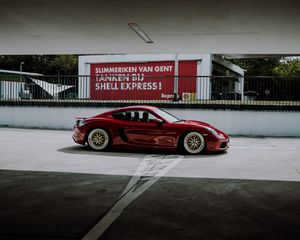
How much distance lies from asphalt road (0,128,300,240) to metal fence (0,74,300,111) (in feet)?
22.0

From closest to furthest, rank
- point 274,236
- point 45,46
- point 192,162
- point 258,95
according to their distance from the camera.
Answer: point 274,236 < point 192,162 < point 45,46 < point 258,95

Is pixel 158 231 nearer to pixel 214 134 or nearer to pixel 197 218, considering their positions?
pixel 197 218

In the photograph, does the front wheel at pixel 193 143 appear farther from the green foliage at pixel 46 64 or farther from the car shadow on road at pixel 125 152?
the green foliage at pixel 46 64

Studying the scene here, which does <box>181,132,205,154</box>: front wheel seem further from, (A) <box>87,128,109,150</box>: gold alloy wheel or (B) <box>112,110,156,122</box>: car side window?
(A) <box>87,128,109,150</box>: gold alloy wheel

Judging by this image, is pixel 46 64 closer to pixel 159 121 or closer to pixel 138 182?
pixel 159 121

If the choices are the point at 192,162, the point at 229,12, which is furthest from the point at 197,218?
the point at 192,162

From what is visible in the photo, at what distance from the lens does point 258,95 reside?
17.2 meters

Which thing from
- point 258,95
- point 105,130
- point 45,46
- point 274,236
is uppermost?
point 45,46

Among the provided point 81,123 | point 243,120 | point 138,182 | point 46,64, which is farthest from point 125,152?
point 46,64

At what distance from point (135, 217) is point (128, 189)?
5.00 feet

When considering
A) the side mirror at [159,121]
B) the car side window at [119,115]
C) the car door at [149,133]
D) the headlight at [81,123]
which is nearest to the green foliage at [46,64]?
the headlight at [81,123]

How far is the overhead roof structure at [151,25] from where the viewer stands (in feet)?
19.1

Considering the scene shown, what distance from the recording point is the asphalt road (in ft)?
13.7

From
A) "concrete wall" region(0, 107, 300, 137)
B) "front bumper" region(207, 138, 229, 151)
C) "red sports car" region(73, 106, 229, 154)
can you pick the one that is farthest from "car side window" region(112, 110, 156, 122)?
"concrete wall" region(0, 107, 300, 137)
